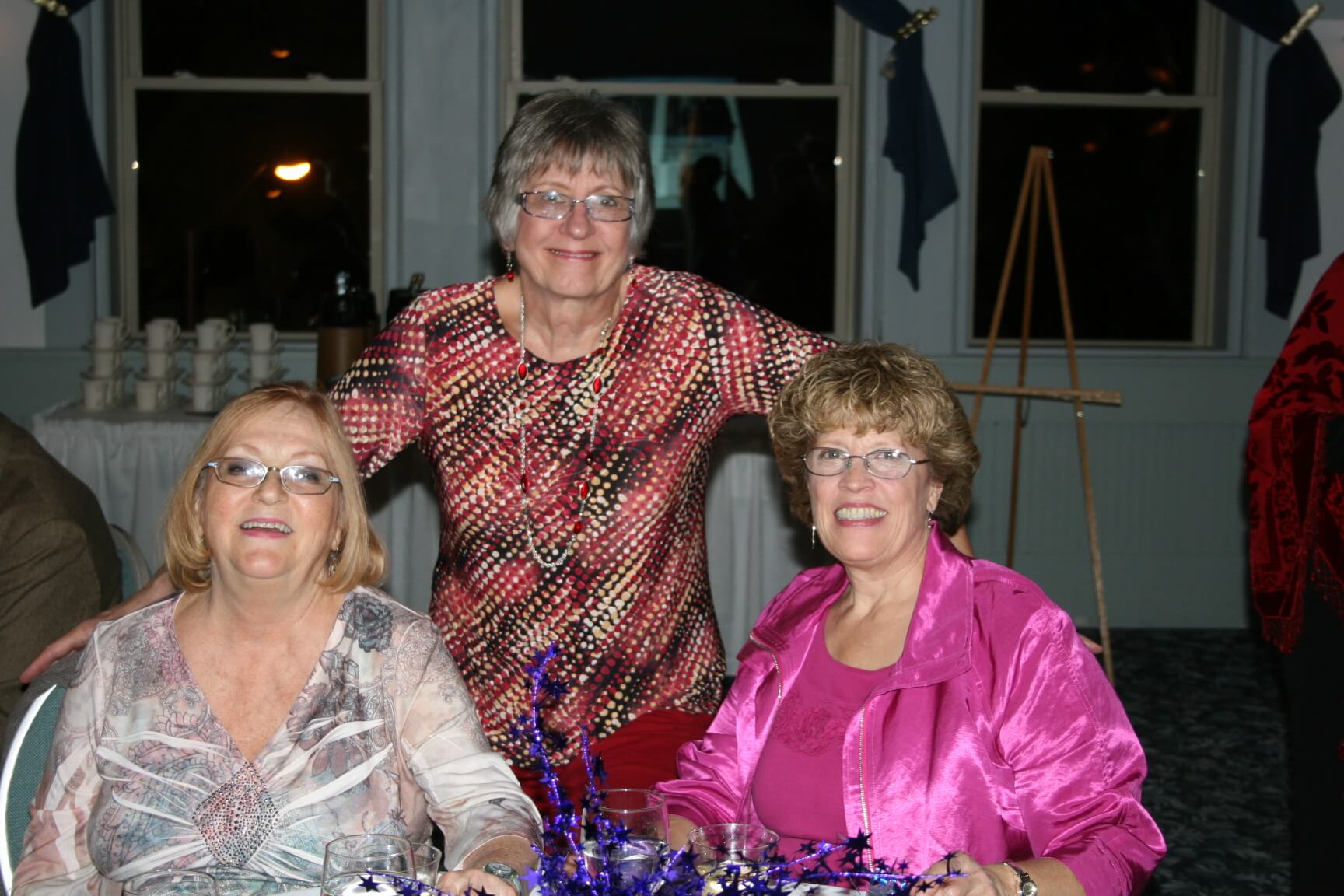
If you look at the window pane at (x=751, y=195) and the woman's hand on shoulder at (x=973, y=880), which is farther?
the window pane at (x=751, y=195)

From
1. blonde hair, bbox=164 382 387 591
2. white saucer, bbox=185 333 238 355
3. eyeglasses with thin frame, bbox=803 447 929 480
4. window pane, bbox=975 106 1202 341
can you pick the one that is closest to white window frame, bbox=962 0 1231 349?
window pane, bbox=975 106 1202 341

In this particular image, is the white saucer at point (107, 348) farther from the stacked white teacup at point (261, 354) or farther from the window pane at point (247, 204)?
the window pane at point (247, 204)

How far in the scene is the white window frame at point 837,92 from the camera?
5758 millimetres

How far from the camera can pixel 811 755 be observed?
72.1 inches

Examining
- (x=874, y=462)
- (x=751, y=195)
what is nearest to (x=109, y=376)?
(x=751, y=195)

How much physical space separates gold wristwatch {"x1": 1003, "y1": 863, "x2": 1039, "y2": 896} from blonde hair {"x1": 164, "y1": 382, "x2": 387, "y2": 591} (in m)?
0.96

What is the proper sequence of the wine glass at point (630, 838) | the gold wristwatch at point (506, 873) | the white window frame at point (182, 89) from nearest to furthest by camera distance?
1. the wine glass at point (630, 838)
2. the gold wristwatch at point (506, 873)
3. the white window frame at point (182, 89)

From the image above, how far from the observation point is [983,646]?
5.86 ft

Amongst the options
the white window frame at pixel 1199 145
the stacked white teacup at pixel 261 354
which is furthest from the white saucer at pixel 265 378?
the white window frame at pixel 1199 145

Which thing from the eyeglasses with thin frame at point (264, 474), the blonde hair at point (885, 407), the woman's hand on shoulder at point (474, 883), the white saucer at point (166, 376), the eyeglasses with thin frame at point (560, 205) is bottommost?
the woman's hand on shoulder at point (474, 883)

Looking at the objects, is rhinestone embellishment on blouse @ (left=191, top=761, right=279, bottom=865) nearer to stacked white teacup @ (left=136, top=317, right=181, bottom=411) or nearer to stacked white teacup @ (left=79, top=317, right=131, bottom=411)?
stacked white teacup @ (left=136, top=317, right=181, bottom=411)

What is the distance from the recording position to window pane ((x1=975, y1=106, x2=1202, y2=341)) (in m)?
6.10

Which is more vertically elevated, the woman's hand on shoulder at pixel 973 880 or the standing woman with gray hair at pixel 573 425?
the standing woman with gray hair at pixel 573 425

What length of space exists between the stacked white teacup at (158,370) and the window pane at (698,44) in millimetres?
1973
